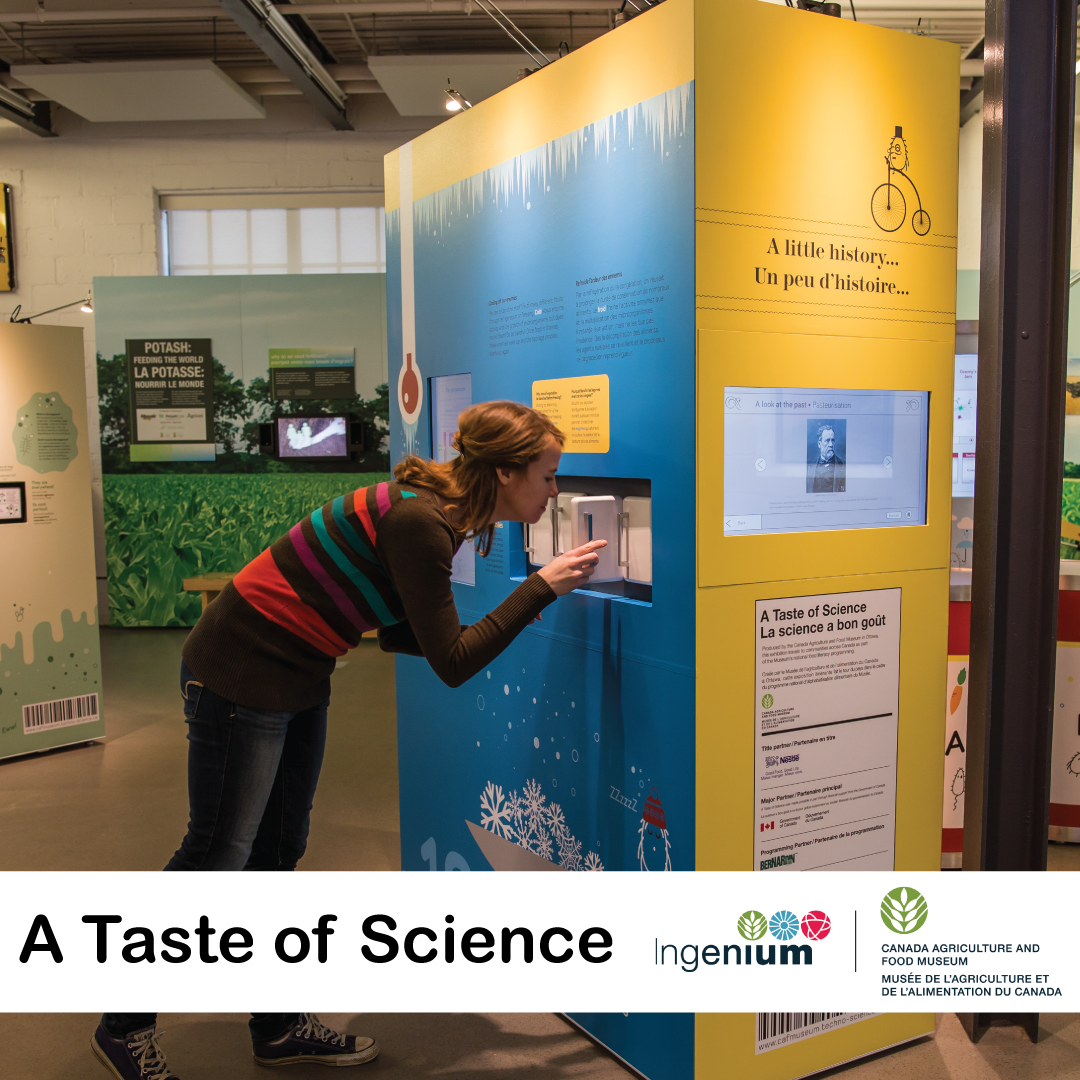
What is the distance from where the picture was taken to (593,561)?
2.03m

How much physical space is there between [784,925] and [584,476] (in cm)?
108

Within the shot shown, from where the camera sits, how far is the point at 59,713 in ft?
15.6

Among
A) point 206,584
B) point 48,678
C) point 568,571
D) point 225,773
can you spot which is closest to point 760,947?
point 568,571

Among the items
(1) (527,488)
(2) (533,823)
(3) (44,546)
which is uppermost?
(1) (527,488)

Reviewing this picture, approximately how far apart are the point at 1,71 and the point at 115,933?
807 centimetres

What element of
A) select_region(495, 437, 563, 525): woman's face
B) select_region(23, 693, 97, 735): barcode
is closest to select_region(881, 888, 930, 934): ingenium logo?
select_region(495, 437, 563, 525): woman's face

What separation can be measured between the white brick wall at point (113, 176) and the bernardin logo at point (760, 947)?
764 cm

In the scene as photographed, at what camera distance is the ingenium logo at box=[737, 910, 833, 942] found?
198 cm

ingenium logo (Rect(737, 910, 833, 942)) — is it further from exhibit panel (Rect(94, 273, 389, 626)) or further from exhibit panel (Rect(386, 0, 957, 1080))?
exhibit panel (Rect(94, 273, 389, 626))

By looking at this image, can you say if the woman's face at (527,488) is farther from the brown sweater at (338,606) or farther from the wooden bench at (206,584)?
the wooden bench at (206,584)

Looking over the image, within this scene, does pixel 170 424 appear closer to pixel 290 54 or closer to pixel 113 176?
pixel 113 176

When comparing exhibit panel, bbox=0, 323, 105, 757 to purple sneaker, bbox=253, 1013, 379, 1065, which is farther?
exhibit panel, bbox=0, 323, 105, 757

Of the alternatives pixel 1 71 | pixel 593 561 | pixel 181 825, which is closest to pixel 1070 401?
pixel 593 561

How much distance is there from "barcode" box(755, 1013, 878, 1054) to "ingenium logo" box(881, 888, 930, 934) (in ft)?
1.02
